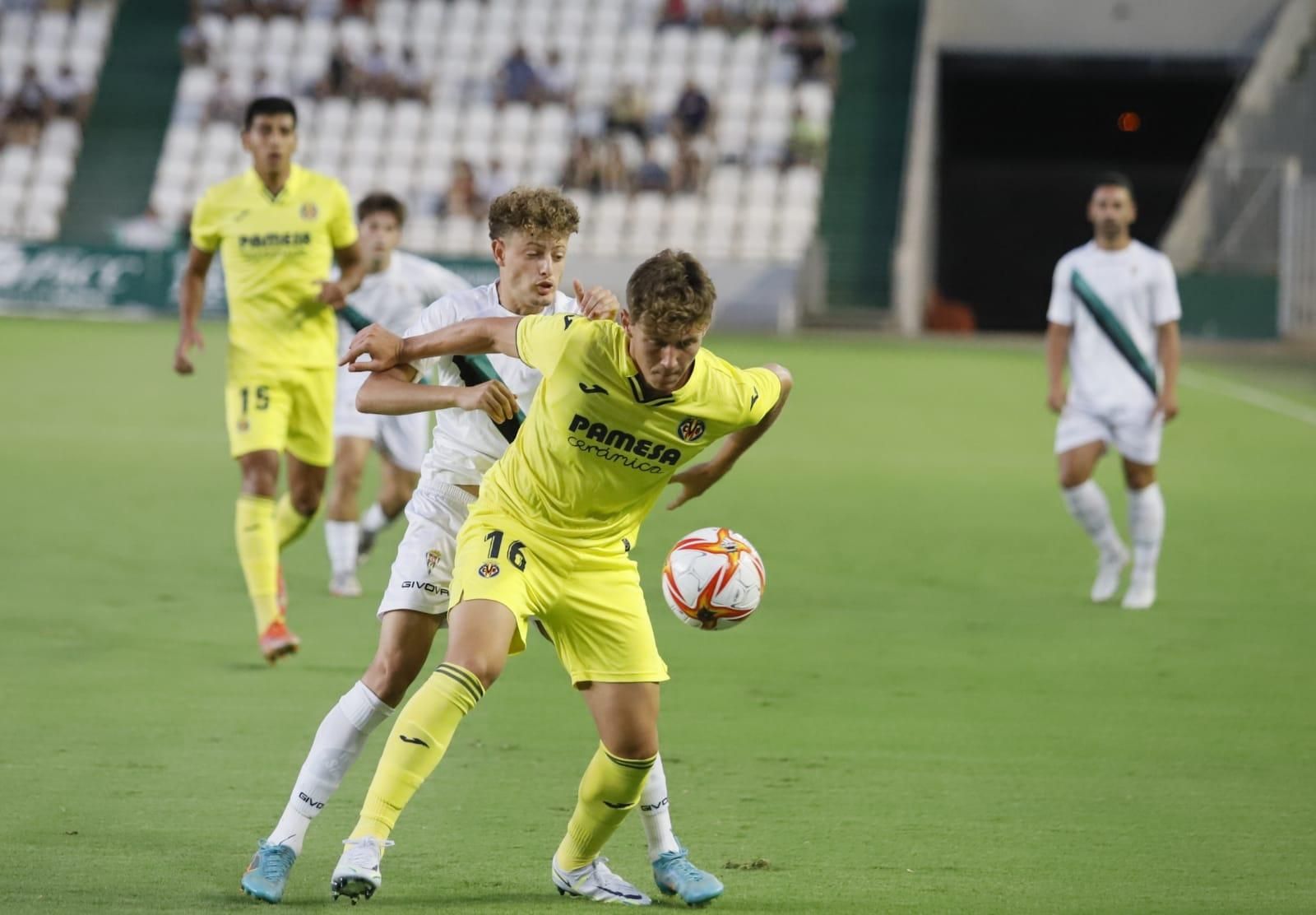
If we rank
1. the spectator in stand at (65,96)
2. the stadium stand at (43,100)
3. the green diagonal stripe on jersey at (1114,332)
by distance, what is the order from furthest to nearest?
the spectator in stand at (65,96) < the stadium stand at (43,100) < the green diagonal stripe on jersey at (1114,332)

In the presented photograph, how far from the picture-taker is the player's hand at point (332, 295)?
29.9 feet

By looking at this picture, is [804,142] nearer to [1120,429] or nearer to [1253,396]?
[1253,396]

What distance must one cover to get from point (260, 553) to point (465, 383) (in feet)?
10.6

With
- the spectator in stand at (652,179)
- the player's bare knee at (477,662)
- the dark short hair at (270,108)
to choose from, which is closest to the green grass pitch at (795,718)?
the player's bare knee at (477,662)

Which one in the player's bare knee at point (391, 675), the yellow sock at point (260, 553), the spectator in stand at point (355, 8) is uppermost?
the spectator in stand at point (355, 8)

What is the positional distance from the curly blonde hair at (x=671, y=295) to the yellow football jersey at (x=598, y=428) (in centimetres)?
21

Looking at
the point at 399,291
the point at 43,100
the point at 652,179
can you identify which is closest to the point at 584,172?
the point at 652,179

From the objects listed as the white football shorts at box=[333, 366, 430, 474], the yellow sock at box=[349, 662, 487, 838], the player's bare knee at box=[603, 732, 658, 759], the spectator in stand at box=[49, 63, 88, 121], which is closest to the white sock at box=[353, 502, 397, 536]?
the white football shorts at box=[333, 366, 430, 474]

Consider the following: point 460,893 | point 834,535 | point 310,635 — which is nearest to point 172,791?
point 460,893

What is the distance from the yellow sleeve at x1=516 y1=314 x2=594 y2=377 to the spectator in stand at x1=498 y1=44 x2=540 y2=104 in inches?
1272

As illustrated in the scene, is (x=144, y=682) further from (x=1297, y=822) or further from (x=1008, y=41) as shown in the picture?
(x=1008, y=41)

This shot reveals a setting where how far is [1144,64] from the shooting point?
4019 cm

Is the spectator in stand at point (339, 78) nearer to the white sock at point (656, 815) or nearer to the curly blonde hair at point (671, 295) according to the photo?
the white sock at point (656, 815)

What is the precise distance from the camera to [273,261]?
9.26m
